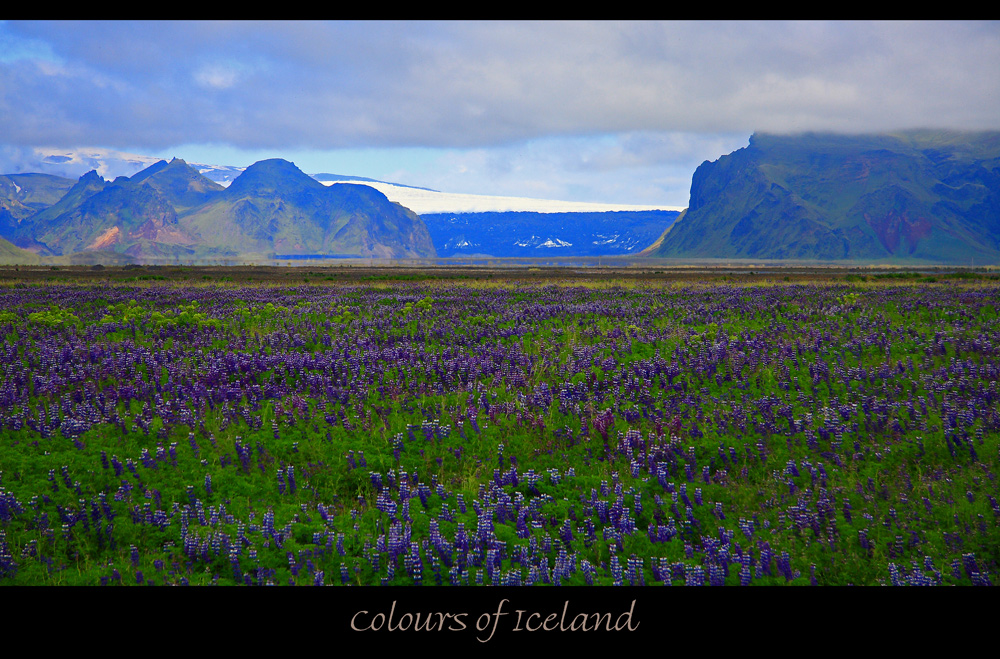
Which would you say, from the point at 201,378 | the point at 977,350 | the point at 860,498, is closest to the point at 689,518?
the point at 860,498

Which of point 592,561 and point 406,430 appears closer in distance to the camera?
point 592,561

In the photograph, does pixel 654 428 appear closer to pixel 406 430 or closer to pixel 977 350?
pixel 406 430

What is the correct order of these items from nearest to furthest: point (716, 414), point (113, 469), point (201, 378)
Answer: point (113, 469) → point (716, 414) → point (201, 378)

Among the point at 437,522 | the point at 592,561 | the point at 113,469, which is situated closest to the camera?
the point at 592,561

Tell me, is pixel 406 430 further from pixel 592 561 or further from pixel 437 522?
pixel 592 561

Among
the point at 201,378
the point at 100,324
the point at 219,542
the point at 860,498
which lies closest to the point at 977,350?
the point at 860,498

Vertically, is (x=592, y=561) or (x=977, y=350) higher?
(x=977, y=350)
